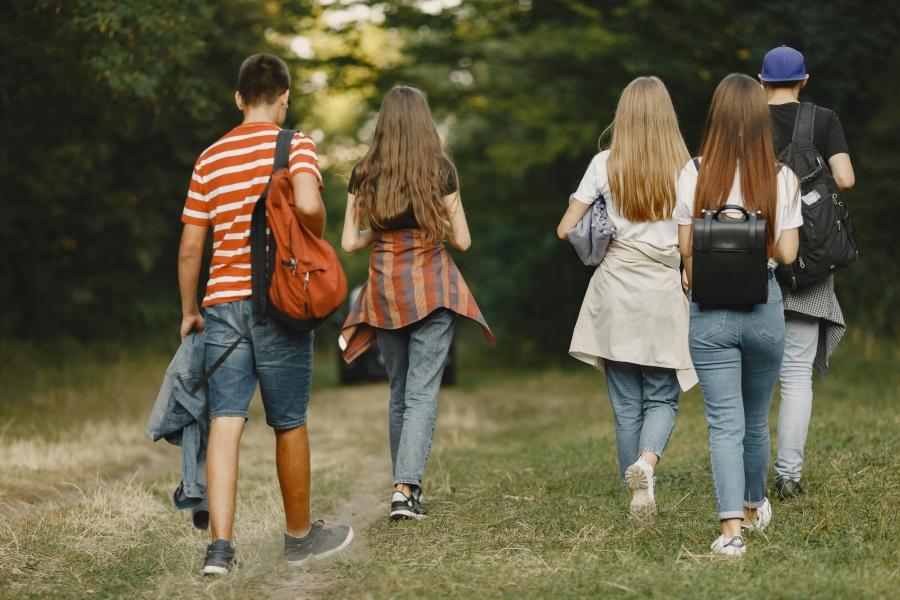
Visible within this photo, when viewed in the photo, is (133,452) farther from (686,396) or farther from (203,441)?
(686,396)

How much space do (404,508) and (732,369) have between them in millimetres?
1970

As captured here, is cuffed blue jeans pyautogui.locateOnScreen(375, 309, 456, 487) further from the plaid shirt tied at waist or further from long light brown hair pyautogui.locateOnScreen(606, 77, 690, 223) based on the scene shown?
long light brown hair pyautogui.locateOnScreen(606, 77, 690, 223)

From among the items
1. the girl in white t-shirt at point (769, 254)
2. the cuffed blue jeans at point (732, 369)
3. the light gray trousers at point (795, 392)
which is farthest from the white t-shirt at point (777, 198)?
the light gray trousers at point (795, 392)

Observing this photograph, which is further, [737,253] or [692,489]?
[692,489]

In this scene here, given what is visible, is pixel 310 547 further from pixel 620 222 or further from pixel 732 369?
pixel 620 222

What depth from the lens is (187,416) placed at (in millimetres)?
5070

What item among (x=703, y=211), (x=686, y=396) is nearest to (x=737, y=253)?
(x=703, y=211)

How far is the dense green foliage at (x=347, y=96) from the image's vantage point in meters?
10.7

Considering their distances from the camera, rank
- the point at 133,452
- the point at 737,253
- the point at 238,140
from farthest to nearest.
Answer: the point at 133,452, the point at 238,140, the point at 737,253

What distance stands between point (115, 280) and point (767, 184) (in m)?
16.8

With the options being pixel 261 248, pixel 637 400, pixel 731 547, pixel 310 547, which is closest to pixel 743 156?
pixel 731 547

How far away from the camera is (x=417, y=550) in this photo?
508 centimetres

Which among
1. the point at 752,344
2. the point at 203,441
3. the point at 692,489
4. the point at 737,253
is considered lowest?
the point at 692,489

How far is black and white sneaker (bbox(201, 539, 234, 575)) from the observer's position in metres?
4.75
